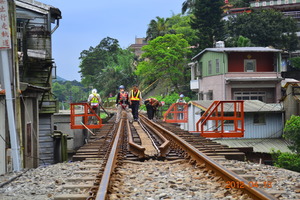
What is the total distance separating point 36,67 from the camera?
2480 centimetres

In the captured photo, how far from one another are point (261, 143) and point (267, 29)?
2824 centimetres

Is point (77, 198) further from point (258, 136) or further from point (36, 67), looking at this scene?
point (258, 136)

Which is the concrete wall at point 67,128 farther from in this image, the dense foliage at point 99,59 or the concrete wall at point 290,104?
the dense foliage at point 99,59

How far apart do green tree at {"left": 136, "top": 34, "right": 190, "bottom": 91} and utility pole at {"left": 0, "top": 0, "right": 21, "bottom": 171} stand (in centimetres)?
3721

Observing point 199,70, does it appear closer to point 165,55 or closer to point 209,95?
point 209,95

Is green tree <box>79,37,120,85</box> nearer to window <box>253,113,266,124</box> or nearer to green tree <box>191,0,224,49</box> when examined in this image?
green tree <box>191,0,224,49</box>

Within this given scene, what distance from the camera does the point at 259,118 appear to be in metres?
28.2

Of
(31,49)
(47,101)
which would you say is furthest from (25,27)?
(47,101)

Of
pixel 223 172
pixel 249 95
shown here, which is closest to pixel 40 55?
pixel 249 95

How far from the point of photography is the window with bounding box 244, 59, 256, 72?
1452 inches

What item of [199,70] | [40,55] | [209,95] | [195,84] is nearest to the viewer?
[40,55]

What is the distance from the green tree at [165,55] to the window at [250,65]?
11433 millimetres

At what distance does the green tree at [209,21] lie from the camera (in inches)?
1965
